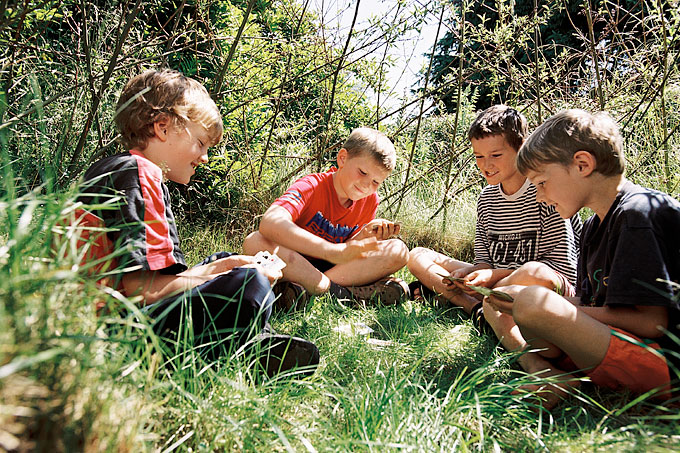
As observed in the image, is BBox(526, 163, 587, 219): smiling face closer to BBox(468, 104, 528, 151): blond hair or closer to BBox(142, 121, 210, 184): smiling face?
BBox(468, 104, 528, 151): blond hair

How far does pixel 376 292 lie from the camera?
9.81 feet

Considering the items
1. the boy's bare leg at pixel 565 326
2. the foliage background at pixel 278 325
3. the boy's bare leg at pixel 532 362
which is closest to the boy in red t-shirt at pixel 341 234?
the foliage background at pixel 278 325

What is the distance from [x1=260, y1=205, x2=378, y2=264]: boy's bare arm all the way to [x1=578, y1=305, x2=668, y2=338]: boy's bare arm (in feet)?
4.59

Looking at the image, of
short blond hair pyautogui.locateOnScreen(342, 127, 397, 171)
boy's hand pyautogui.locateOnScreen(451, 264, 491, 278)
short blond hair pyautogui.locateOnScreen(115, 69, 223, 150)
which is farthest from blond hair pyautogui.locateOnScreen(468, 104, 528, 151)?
short blond hair pyautogui.locateOnScreen(115, 69, 223, 150)

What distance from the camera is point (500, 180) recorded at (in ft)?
9.64

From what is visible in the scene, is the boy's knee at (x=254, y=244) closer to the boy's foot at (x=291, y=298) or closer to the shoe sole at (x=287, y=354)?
the boy's foot at (x=291, y=298)

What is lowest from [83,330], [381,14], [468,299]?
[468,299]

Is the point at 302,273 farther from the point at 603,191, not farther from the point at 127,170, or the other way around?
the point at 603,191

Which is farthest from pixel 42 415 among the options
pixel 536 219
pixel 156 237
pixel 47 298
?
pixel 536 219

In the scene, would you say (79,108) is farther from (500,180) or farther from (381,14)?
(500,180)

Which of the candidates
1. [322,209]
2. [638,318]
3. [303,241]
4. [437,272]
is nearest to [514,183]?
[437,272]

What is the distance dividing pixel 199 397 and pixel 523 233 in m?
2.18

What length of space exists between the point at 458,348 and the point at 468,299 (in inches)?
25.8

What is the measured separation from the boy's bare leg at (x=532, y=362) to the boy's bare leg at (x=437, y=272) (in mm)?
545
